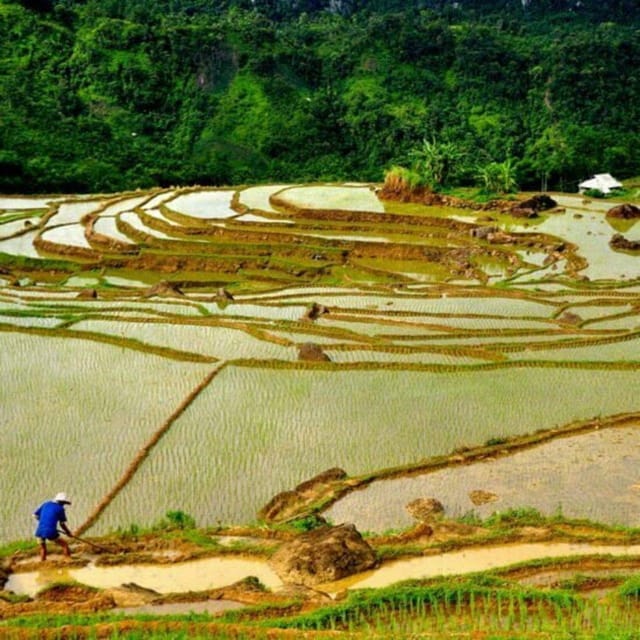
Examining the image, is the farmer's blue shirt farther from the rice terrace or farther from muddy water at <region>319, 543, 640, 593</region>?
muddy water at <region>319, 543, 640, 593</region>

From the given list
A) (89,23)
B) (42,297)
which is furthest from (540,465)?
(89,23)

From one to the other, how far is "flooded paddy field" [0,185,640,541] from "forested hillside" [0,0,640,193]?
16.5m

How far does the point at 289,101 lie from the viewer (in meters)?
44.3

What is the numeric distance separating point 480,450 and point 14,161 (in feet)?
97.1

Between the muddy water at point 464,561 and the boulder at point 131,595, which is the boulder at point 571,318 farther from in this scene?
the boulder at point 131,595

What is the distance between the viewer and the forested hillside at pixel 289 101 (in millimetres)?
37406

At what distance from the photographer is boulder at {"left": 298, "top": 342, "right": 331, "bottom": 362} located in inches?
454

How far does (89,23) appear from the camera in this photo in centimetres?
4403

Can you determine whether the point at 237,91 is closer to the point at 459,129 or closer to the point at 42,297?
the point at 459,129

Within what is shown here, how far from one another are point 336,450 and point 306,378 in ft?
7.41

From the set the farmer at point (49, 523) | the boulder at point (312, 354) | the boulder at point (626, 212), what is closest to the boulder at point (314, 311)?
the boulder at point (312, 354)

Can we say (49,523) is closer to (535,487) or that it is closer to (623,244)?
(535,487)

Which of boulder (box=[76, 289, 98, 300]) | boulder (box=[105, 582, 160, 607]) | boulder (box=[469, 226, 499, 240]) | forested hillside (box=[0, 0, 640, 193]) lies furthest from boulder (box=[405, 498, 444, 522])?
forested hillside (box=[0, 0, 640, 193])

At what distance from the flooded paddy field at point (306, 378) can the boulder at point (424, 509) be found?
121mm
